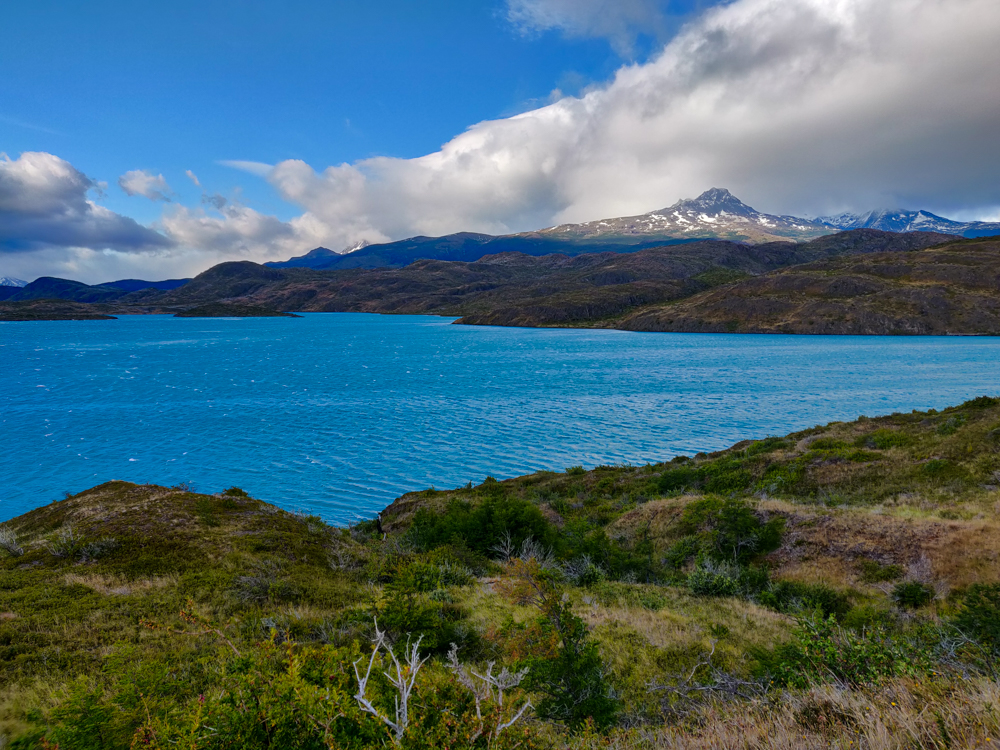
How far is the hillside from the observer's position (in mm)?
127250

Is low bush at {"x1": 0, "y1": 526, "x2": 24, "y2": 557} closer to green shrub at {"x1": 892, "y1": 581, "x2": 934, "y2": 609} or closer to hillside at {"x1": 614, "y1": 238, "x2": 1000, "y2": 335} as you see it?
green shrub at {"x1": 892, "y1": 581, "x2": 934, "y2": 609}

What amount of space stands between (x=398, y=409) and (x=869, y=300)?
5741 inches

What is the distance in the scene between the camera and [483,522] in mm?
20078

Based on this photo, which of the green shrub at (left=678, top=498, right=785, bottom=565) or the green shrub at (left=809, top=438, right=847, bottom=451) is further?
the green shrub at (left=809, top=438, right=847, bottom=451)

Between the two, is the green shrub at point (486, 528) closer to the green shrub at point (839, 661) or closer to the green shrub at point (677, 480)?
the green shrub at point (677, 480)

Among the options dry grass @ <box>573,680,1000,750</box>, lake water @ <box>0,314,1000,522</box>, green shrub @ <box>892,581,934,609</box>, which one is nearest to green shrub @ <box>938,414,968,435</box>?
lake water @ <box>0,314,1000,522</box>

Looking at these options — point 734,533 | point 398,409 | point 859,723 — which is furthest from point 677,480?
point 398,409

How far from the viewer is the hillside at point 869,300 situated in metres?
127

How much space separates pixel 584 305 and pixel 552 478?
554 feet

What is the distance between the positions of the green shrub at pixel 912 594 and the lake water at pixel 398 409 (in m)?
22.7

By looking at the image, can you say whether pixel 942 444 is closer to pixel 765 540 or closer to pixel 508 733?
pixel 765 540

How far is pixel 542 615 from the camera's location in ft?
34.7

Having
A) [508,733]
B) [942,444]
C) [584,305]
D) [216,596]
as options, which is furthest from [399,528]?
[584,305]

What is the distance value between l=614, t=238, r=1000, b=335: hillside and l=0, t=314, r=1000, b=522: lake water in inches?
1322
